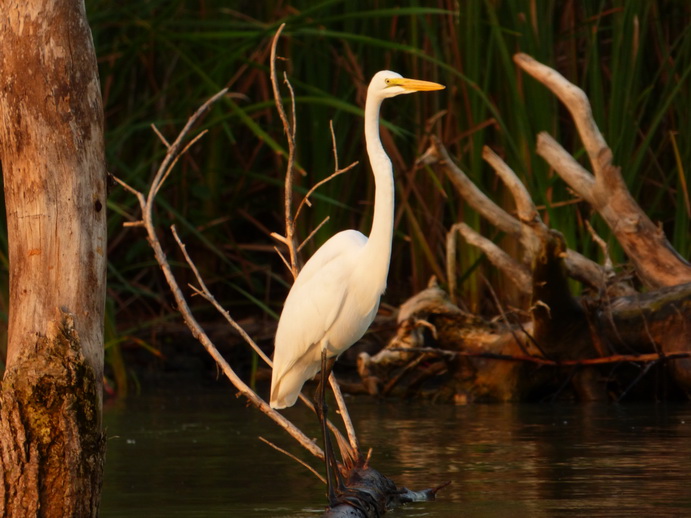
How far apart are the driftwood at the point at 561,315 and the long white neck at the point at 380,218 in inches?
80.7

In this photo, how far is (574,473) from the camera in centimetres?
472

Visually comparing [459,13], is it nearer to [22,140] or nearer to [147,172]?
[147,172]

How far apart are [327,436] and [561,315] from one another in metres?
2.60

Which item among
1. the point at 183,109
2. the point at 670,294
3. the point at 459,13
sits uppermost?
the point at 459,13

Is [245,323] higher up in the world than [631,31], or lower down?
lower down

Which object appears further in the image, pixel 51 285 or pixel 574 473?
pixel 574 473

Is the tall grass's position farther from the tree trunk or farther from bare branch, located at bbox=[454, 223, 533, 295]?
the tree trunk

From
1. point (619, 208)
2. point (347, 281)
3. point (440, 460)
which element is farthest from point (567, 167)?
point (347, 281)

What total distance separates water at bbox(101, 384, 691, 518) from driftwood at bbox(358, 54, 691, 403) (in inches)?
9.5

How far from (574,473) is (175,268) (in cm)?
554

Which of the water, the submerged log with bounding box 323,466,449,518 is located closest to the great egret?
the submerged log with bounding box 323,466,449,518

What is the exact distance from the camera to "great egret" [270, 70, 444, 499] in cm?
422

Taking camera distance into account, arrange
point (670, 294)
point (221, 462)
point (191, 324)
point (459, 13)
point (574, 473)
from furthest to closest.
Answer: point (459, 13)
point (670, 294)
point (221, 462)
point (574, 473)
point (191, 324)

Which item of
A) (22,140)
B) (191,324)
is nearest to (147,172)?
(191,324)
